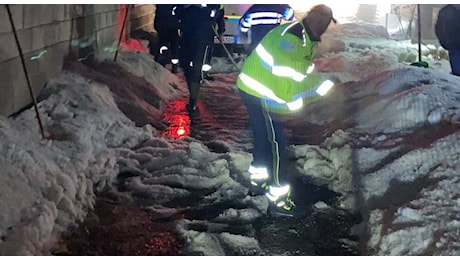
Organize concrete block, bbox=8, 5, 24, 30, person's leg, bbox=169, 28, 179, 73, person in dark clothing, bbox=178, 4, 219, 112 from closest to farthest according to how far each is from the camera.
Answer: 1. concrete block, bbox=8, 5, 24, 30
2. person in dark clothing, bbox=178, 4, 219, 112
3. person's leg, bbox=169, 28, 179, 73

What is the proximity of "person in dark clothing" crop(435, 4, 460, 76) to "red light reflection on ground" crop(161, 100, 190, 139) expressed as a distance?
13.6 feet

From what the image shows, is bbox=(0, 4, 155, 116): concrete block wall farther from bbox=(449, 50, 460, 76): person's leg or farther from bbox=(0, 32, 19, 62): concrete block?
bbox=(449, 50, 460, 76): person's leg

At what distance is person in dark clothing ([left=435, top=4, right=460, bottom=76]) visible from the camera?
8.59 metres

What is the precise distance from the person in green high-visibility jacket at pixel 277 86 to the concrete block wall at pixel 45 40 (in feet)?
8.51

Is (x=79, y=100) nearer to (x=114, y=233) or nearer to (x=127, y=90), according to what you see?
(x=127, y=90)

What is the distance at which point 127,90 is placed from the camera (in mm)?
8844

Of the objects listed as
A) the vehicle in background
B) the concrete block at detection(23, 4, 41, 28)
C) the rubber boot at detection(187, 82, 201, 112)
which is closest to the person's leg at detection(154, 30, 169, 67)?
the vehicle in background

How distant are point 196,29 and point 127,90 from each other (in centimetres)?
143

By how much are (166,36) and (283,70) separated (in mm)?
7360

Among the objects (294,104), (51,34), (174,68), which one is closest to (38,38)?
(51,34)

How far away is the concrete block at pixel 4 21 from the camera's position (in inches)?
229

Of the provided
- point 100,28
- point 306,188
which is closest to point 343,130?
point 306,188

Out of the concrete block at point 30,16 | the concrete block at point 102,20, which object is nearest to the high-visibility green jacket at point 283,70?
the concrete block at point 30,16

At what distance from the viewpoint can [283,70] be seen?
4.91 meters
